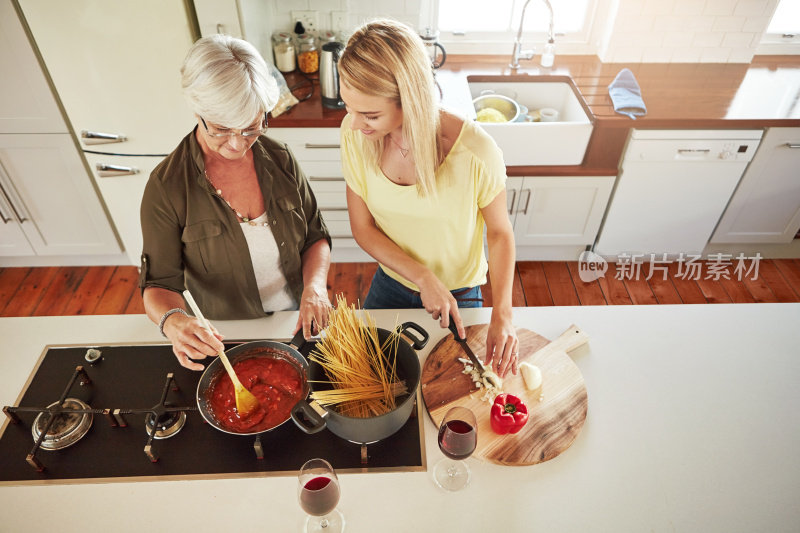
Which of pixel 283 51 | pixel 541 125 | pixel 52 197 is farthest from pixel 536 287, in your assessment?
pixel 52 197

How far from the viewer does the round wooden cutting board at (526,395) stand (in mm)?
1178

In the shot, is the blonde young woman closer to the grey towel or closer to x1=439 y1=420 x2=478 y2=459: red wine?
x1=439 y1=420 x2=478 y2=459: red wine

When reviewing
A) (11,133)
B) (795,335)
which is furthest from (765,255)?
(11,133)

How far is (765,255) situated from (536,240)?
1.51 meters

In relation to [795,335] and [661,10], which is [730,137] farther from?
[795,335]

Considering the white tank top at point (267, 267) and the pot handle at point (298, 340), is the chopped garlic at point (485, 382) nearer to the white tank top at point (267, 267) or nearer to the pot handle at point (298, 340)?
the pot handle at point (298, 340)

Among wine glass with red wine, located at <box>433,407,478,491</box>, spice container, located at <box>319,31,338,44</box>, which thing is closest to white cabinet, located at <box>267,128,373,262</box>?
spice container, located at <box>319,31,338,44</box>

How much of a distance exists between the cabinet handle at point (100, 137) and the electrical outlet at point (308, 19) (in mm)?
1089

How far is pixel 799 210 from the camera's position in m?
2.90

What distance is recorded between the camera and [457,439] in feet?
3.47

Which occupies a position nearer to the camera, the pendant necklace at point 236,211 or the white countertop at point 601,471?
the white countertop at point 601,471

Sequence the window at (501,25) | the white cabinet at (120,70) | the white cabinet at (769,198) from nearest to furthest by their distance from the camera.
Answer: the white cabinet at (120,70) < the white cabinet at (769,198) < the window at (501,25)

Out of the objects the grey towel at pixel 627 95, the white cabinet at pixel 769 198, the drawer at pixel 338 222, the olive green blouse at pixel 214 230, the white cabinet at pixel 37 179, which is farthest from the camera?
the drawer at pixel 338 222

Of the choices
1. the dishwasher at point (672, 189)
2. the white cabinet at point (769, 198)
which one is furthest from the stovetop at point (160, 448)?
the white cabinet at point (769, 198)
